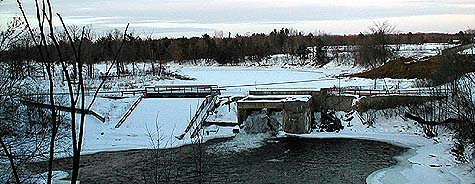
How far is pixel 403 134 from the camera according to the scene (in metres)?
32.8

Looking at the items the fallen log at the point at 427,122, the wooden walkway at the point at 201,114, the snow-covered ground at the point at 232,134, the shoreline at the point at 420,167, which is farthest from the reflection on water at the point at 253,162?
the fallen log at the point at 427,122

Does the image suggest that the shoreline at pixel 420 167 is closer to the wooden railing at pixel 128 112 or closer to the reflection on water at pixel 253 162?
the reflection on water at pixel 253 162

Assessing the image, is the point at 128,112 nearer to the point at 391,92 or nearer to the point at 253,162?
the point at 253,162

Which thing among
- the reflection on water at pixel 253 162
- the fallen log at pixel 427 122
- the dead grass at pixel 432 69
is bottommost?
the reflection on water at pixel 253 162

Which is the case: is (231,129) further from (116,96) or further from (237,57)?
(237,57)

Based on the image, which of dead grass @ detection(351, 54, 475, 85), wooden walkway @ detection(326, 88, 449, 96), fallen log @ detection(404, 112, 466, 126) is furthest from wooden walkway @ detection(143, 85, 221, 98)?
dead grass @ detection(351, 54, 475, 85)

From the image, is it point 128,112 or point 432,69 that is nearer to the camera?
point 128,112

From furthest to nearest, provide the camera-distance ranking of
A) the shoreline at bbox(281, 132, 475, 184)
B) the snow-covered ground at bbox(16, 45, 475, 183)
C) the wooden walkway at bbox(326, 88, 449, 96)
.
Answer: the wooden walkway at bbox(326, 88, 449, 96) → the snow-covered ground at bbox(16, 45, 475, 183) → the shoreline at bbox(281, 132, 475, 184)

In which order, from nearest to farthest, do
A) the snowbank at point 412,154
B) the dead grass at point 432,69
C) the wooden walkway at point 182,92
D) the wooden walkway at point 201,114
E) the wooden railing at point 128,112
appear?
the snowbank at point 412,154, the wooden walkway at point 201,114, the dead grass at point 432,69, the wooden railing at point 128,112, the wooden walkway at point 182,92

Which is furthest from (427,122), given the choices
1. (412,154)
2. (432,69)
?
(432,69)

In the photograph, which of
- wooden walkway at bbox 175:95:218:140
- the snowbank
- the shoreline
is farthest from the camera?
wooden walkway at bbox 175:95:218:140

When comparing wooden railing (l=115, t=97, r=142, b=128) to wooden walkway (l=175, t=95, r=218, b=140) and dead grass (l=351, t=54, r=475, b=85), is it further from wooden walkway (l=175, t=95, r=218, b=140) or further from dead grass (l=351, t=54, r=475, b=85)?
dead grass (l=351, t=54, r=475, b=85)

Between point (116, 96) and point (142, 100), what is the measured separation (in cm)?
246

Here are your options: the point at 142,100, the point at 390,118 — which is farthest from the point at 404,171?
the point at 142,100
